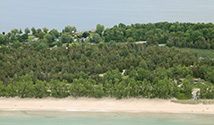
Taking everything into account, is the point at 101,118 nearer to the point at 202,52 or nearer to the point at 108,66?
the point at 108,66

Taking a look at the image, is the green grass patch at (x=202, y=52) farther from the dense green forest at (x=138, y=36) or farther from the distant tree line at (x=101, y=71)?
the distant tree line at (x=101, y=71)

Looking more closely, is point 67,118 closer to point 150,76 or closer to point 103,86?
point 103,86

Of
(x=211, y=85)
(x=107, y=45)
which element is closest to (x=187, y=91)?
(x=211, y=85)

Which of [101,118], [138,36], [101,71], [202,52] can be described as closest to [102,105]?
[101,118]

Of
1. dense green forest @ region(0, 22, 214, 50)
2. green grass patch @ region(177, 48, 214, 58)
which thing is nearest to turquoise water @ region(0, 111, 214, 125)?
green grass patch @ region(177, 48, 214, 58)

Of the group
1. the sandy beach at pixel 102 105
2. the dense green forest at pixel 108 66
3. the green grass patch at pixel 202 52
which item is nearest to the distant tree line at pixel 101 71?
the dense green forest at pixel 108 66

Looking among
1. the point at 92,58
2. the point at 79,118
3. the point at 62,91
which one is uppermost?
the point at 92,58
